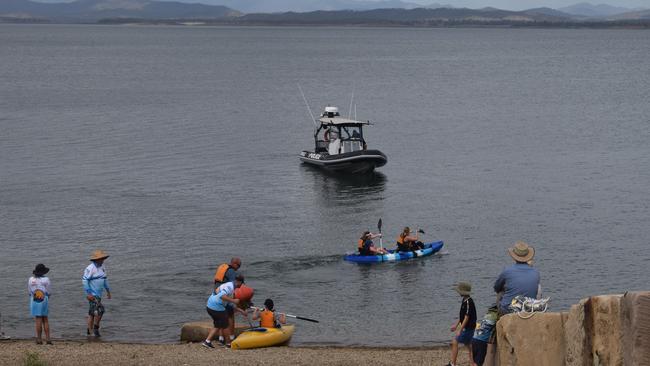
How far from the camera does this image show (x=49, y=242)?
36.3 m

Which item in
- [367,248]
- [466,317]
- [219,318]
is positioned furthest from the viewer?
[367,248]

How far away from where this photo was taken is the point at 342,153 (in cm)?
5203

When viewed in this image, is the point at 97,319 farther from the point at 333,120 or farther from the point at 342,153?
the point at 333,120

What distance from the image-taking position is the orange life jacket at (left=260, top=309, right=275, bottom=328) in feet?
70.7

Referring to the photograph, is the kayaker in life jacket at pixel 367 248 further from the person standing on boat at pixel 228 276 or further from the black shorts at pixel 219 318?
the black shorts at pixel 219 318

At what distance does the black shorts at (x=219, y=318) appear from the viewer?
2039 cm

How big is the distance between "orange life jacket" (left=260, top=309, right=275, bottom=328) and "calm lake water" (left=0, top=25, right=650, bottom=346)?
2.96 metres

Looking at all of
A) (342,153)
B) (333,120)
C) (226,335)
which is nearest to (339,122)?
(333,120)

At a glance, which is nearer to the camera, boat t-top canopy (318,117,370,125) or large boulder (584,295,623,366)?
large boulder (584,295,623,366)

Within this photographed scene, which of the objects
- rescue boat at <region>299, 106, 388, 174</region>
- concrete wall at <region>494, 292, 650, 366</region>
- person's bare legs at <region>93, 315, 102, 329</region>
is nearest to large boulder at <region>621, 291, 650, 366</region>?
concrete wall at <region>494, 292, 650, 366</region>

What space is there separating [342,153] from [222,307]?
105 feet

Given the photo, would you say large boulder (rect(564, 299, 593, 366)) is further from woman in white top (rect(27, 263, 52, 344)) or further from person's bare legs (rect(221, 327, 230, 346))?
woman in white top (rect(27, 263, 52, 344))

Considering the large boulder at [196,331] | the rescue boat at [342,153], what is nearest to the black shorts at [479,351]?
the large boulder at [196,331]

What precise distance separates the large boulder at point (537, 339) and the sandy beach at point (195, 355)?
4.29 m
